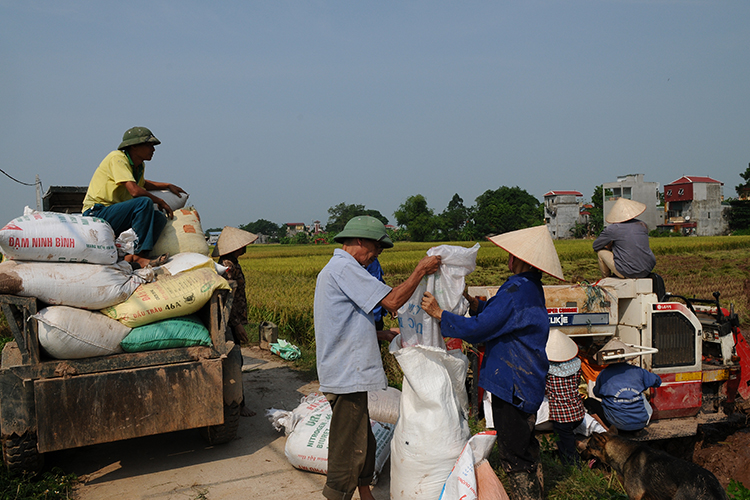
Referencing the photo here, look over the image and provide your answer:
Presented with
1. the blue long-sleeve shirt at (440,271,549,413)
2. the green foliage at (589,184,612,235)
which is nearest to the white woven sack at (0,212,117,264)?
the blue long-sleeve shirt at (440,271,549,413)

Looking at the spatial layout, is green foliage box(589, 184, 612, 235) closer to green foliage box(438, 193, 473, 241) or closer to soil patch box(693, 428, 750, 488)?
green foliage box(438, 193, 473, 241)

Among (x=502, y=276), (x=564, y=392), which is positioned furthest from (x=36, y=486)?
(x=502, y=276)

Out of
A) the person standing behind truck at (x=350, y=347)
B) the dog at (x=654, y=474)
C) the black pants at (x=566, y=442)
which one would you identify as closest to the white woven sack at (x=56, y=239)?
the person standing behind truck at (x=350, y=347)

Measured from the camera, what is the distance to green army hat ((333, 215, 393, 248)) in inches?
118

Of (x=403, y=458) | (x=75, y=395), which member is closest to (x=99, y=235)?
(x=75, y=395)

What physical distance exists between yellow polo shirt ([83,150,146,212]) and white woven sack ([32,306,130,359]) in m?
1.25

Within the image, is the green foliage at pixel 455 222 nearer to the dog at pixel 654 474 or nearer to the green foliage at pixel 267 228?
the green foliage at pixel 267 228

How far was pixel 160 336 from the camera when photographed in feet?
12.1

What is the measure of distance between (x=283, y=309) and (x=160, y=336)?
5.49m

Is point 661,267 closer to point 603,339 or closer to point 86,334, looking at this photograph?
point 603,339

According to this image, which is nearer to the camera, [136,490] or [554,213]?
[136,490]

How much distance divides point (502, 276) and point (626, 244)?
14.7 metres

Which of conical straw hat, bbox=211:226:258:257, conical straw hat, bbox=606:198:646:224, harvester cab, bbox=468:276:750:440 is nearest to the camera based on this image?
harvester cab, bbox=468:276:750:440

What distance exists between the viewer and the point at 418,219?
60719mm
